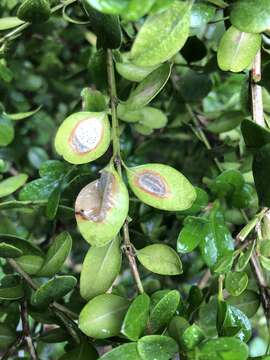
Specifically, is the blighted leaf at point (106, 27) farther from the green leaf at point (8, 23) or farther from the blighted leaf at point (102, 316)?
the blighted leaf at point (102, 316)

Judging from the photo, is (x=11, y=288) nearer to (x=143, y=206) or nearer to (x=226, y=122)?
(x=143, y=206)

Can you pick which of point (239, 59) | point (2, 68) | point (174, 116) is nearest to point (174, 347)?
point (239, 59)

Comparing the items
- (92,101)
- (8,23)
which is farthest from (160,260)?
(8,23)

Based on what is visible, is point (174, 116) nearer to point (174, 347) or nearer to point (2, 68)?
point (2, 68)

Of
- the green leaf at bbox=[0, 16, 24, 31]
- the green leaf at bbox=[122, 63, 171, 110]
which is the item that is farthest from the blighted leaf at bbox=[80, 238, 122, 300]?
the green leaf at bbox=[0, 16, 24, 31]

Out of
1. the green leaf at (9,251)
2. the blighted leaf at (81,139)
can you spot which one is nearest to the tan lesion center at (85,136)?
the blighted leaf at (81,139)

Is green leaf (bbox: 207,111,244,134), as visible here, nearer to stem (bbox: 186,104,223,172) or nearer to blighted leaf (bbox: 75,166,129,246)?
stem (bbox: 186,104,223,172)
